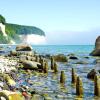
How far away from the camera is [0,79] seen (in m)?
26.9

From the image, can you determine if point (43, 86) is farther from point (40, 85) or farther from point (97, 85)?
point (97, 85)

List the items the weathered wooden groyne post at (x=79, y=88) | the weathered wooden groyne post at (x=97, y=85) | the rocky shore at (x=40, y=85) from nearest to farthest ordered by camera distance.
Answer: the rocky shore at (x=40, y=85), the weathered wooden groyne post at (x=97, y=85), the weathered wooden groyne post at (x=79, y=88)

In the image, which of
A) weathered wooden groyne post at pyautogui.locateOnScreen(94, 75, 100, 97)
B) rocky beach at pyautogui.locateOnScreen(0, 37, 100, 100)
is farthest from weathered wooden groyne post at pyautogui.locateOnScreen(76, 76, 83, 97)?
weathered wooden groyne post at pyautogui.locateOnScreen(94, 75, 100, 97)

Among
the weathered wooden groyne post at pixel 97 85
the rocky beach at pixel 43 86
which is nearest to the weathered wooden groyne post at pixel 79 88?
the rocky beach at pixel 43 86

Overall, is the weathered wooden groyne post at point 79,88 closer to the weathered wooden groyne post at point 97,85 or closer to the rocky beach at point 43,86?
the rocky beach at point 43,86

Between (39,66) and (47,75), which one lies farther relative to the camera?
(39,66)

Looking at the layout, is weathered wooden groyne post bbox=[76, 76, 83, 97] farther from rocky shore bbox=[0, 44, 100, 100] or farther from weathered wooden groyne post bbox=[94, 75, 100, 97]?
weathered wooden groyne post bbox=[94, 75, 100, 97]

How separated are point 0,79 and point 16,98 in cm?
937

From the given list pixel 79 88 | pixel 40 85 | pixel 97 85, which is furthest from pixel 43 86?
pixel 97 85

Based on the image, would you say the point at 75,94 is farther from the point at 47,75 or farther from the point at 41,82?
the point at 47,75

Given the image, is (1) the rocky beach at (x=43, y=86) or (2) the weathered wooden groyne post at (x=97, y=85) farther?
(2) the weathered wooden groyne post at (x=97, y=85)

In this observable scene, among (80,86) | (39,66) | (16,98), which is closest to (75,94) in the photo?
(80,86)

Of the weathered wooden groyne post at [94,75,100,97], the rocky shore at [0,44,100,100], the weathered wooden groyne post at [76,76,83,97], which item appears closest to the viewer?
the rocky shore at [0,44,100,100]

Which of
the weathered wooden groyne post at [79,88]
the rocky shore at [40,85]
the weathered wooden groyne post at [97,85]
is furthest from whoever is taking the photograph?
the weathered wooden groyne post at [79,88]
